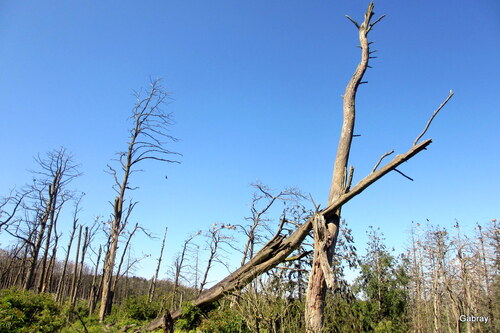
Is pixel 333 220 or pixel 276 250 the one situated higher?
pixel 333 220

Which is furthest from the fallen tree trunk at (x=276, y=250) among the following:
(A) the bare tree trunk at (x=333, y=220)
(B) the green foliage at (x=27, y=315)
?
(B) the green foliage at (x=27, y=315)

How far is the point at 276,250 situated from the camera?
22.8 ft

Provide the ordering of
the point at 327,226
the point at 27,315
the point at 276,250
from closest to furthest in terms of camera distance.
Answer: the point at 327,226 < the point at 276,250 < the point at 27,315

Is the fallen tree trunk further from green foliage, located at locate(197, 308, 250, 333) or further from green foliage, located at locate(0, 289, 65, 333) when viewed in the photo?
green foliage, located at locate(0, 289, 65, 333)

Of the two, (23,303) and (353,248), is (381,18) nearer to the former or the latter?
(353,248)

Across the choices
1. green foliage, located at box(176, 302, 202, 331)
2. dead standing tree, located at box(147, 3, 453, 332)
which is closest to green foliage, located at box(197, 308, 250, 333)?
green foliage, located at box(176, 302, 202, 331)

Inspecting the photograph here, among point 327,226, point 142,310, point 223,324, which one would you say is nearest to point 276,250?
point 327,226

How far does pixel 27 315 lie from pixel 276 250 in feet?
31.7

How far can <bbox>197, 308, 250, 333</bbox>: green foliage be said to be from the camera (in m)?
8.33

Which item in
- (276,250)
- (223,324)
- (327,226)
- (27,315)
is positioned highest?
(327,226)

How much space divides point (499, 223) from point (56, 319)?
3072 centimetres

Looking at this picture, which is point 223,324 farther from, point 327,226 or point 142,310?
point 142,310

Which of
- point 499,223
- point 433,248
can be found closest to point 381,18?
point 433,248

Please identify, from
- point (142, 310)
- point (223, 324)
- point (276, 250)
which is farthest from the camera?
point (142, 310)
